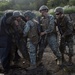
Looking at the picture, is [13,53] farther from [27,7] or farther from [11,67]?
[27,7]

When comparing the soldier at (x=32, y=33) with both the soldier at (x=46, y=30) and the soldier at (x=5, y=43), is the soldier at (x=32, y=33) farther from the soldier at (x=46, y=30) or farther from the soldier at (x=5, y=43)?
the soldier at (x=5, y=43)

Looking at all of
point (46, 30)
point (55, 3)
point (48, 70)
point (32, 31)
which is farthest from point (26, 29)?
point (55, 3)

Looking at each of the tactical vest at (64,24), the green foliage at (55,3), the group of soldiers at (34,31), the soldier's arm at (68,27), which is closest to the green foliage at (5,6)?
the green foliage at (55,3)

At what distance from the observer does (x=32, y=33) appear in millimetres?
7078

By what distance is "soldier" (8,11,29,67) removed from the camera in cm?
700

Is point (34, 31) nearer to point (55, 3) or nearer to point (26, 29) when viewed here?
point (26, 29)

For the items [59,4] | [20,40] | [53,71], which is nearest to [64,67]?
[53,71]

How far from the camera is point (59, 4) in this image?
17844 millimetres

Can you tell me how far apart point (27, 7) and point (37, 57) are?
11.4 metres

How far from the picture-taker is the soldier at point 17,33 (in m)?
7.00

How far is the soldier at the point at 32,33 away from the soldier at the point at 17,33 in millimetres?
187

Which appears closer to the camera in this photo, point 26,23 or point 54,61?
point 26,23

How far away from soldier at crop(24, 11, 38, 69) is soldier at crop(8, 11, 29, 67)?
0.61ft

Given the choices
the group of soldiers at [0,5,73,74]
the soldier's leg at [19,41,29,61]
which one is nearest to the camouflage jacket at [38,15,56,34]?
the group of soldiers at [0,5,73,74]
